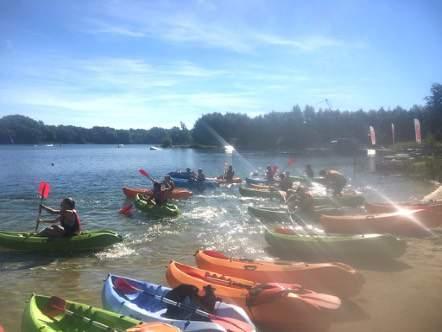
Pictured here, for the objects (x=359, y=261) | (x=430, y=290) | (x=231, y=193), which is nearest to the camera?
(x=430, y=290)

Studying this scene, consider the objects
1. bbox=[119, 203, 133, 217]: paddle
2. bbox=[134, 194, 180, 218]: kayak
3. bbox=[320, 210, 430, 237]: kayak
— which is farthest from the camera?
bbox=[119, 203, 133, 217]: paddle

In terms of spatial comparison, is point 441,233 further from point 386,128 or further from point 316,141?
point 316,141

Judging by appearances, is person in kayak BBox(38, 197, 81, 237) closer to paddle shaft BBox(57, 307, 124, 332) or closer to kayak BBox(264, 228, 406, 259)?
kayak BBox(264, 228, 406, 259)

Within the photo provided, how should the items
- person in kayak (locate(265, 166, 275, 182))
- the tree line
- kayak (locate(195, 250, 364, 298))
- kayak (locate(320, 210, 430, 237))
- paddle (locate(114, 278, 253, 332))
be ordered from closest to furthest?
paddle (locate(114, 278, 253, 332)) → kayak (locate(195, 250, 364, 298)) → kayak (locate(320, 210, 430, 237)) → person in kayak (locate(265, 166, 275, 182)) → the tree line

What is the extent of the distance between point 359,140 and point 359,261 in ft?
328

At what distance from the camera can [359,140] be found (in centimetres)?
10556

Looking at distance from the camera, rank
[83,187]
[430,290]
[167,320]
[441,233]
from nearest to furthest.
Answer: [167,320] < [430,290] < [441,233] < [83,187]

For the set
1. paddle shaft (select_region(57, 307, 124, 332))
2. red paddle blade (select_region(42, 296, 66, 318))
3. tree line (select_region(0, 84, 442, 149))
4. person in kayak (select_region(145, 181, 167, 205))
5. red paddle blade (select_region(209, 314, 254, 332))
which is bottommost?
red paddle blade (select_region(209, 314, 254, 332))

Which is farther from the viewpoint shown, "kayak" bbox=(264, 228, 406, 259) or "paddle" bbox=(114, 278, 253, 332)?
"kayak" bbox=(264, 228, 406, 259)

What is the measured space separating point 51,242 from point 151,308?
6.02 m

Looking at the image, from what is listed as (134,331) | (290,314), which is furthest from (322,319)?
(134,331)

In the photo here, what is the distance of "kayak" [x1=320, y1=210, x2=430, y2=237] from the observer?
13.2 meters

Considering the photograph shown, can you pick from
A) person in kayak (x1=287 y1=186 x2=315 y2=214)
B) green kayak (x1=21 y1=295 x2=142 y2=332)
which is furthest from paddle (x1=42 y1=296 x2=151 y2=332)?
person in kayak (x1=287 y1=186 x2=315 y2=214)

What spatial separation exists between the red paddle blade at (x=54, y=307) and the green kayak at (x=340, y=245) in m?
6.53
